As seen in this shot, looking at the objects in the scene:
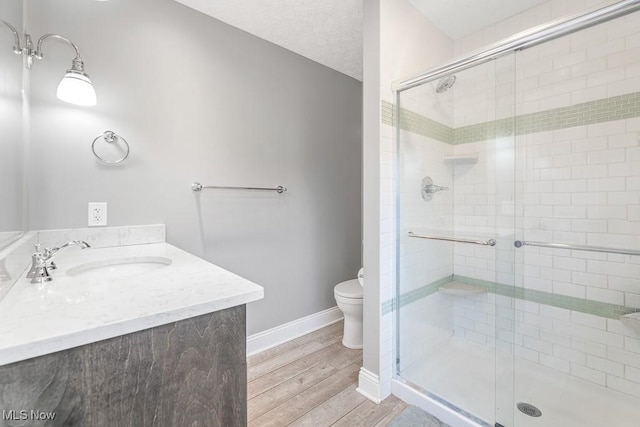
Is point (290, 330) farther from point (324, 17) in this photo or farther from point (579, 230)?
point (324, 17)

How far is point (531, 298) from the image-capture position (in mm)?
1945

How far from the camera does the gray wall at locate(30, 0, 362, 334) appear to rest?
1.46 metres

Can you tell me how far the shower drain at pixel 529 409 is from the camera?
146 centimetres

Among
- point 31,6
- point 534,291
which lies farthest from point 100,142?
point 534,291

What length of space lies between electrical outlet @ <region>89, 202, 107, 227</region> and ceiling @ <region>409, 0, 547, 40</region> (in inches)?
88.2

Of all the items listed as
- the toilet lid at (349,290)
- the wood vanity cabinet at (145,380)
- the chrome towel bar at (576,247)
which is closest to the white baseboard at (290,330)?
the toilet lid at (349,290)

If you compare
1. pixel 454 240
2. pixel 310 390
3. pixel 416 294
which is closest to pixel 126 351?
pixel 310 390

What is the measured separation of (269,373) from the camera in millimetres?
1885

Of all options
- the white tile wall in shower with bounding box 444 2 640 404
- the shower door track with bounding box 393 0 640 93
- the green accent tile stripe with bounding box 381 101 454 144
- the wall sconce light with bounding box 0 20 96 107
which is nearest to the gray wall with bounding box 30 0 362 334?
the wall sconce light with bounding box 0 20 96 107

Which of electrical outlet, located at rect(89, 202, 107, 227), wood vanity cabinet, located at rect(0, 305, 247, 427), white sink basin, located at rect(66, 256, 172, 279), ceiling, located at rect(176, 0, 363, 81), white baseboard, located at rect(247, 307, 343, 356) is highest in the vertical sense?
ceiling, located at rect(176, 0, 363, 81)

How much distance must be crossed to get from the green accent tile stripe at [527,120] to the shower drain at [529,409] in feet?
4.95

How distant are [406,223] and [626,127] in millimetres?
1309

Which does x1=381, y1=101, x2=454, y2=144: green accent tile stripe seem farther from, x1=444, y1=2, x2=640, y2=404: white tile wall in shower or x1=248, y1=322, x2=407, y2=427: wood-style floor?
x1=248, y1=322, x2=407, y2=427: wood-style floor

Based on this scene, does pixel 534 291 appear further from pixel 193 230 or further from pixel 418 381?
pixel 193 230
